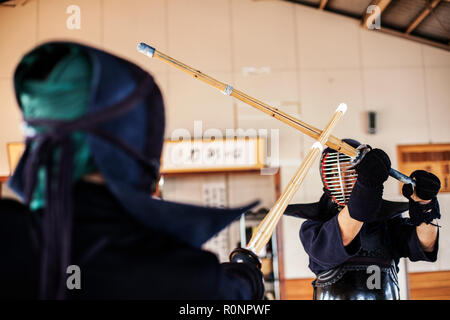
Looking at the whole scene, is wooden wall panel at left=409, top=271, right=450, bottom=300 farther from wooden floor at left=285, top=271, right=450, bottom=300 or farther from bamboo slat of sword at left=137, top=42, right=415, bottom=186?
bamboo slat of sword at left=137, top=42, right=415, bottom=186

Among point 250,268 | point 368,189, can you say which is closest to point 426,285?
point 368,189

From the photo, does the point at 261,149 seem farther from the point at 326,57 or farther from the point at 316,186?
the point at 326,57

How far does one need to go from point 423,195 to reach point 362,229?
10.5 inches

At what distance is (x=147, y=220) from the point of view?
706 millimetres

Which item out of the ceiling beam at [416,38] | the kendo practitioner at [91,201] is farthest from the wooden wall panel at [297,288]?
the kendo practitioner at [91,201]

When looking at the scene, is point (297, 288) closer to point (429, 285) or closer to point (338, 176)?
point (429, 285)

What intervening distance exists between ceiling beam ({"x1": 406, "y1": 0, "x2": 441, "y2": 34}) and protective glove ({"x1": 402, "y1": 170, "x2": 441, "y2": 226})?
12.1 feet

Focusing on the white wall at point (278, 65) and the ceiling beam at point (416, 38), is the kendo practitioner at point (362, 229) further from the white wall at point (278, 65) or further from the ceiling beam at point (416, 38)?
the ceiling beam at point (416, 38)

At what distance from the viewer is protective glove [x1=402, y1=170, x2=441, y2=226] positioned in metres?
A: 1.55

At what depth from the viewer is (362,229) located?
62.9 inches

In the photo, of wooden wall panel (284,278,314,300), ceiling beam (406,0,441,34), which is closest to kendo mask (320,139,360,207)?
wooden wall panel (284,278,314,300)

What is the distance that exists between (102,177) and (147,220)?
11 cm
